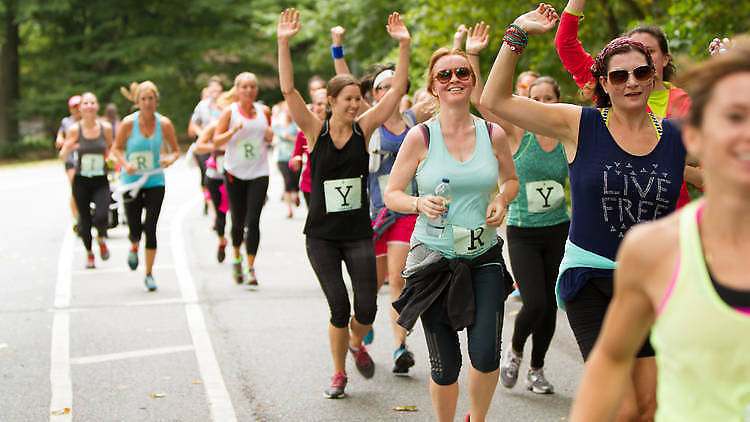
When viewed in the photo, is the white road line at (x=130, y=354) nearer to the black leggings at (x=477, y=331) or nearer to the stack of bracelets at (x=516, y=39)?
the black leggings at (x=477, y=331)

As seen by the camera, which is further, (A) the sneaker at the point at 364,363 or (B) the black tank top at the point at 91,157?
(B) the black tank top at the point at 91,157

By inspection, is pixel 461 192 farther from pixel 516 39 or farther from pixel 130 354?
pixel 130 354

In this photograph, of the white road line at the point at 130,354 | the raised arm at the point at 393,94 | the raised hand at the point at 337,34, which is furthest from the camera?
the white road line at the point at 130,354

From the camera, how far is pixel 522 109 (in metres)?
3.96

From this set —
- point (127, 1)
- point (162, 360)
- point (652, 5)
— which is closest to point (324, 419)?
point (162, 360)

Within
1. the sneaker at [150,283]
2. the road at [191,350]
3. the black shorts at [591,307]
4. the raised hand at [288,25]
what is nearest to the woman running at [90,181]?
the road at [191,350]

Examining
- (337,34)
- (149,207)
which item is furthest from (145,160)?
(337,34)

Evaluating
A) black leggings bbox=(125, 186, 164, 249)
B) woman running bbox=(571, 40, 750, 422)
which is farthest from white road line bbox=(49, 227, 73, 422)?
woman running bbox=(571, 40, 750, 422)

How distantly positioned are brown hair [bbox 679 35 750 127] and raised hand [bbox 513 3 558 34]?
200 cm

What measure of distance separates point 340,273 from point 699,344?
166 inches

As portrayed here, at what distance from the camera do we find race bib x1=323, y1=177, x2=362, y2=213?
20.1ft

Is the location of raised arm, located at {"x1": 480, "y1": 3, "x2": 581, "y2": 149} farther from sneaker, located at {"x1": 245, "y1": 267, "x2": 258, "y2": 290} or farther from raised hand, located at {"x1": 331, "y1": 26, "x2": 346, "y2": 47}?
sneaker, located at {"x1": 245, "y1": 267, "x2": 258, "y2": 290}

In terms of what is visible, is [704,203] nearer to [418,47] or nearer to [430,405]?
[430,405]

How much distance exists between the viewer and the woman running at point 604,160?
3.79 m
